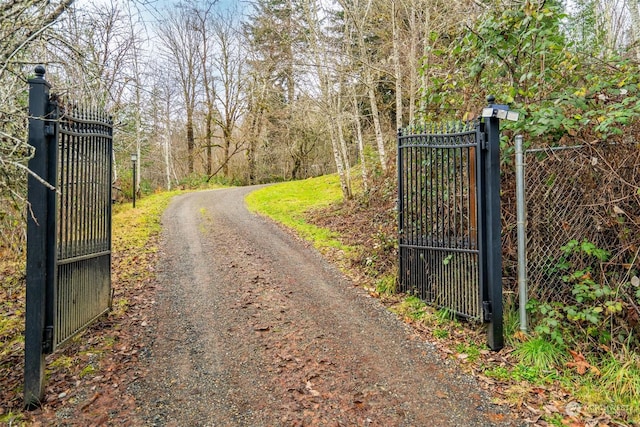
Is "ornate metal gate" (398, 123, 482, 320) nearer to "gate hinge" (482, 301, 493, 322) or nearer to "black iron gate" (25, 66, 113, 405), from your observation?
"gate hinge" (482, 301, 493, 322)

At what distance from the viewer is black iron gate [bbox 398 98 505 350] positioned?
3363 millimetres

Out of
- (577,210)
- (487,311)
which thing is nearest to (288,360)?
(487,311)

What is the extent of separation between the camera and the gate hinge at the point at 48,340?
2.79m

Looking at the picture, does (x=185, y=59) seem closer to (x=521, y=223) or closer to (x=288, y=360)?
(x=288, y=360)

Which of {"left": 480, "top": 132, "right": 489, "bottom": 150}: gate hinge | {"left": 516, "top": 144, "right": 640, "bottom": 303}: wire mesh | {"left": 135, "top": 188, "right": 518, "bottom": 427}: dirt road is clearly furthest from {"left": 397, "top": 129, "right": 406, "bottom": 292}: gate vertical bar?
{"left": 516, "top": 144, "right": 640, "bottom": 303}: wire mesh

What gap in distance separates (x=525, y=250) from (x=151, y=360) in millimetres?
3746

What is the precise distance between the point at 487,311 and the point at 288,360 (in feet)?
6.44

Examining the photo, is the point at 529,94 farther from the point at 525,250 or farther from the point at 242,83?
the point at 242,83

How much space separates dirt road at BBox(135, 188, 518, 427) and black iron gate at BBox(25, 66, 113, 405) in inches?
30.5

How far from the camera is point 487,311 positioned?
3373mm

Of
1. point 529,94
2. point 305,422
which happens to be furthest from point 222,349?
point 529,94

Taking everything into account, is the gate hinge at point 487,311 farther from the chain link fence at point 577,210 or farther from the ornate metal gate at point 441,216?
the chain link fence at point 577,210

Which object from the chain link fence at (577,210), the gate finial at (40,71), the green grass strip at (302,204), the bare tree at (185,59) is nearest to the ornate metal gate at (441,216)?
the chain link fence at (577,210)

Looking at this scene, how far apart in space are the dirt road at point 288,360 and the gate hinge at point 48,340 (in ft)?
2.48
